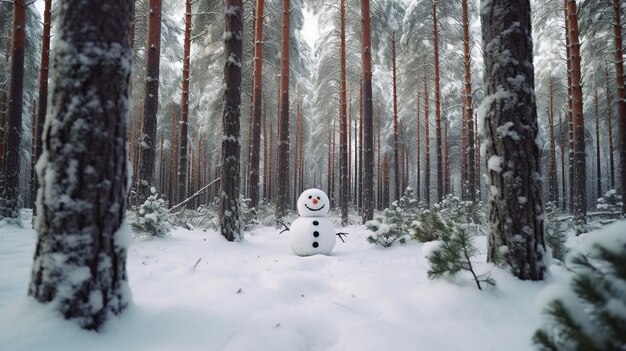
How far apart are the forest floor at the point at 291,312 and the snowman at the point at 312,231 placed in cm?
109

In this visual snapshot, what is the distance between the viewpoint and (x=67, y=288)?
169 cm

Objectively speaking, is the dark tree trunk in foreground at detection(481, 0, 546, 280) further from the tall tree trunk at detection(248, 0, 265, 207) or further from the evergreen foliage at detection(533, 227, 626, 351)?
the tall tree trunk at detection(248, 0, 265, 207)

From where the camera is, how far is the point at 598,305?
3.09 ft

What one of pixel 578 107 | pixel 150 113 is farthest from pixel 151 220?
pixel 578 107

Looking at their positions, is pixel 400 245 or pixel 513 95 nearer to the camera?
pixel 513 95

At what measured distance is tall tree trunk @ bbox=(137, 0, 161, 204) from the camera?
7348 mm

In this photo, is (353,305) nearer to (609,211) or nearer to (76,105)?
(76,105)

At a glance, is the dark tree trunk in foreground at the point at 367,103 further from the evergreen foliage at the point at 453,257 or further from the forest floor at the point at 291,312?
the evergreen foliage at the point at 453,257

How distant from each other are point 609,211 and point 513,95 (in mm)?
6245

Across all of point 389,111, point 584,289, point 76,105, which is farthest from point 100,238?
point 389,111

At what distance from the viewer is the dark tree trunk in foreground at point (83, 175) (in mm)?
1710

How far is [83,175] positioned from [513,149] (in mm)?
3204

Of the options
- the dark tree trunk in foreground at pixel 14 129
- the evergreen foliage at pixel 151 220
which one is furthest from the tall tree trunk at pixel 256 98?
the dark tree trunk in foreground at pixel 14 129

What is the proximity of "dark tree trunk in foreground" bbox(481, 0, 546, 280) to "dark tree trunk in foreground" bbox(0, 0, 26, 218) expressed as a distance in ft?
35.8
